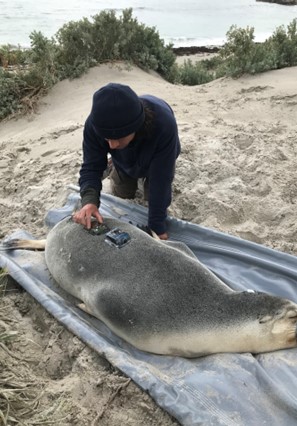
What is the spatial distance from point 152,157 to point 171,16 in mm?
19091

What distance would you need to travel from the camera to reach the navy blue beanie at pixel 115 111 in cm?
304

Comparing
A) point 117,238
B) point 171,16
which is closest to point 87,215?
point 117,238

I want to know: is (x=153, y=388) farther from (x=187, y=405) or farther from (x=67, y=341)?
(x=67, y=341)

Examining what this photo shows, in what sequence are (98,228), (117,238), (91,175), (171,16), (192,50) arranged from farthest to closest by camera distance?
(171,16) → (192,50) → (91,175) → (98,228) → (117,238)

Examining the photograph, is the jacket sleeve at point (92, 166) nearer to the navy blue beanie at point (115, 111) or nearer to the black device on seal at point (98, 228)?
the black device on seal at point (98, 228)

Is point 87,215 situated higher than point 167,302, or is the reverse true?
point 87,215

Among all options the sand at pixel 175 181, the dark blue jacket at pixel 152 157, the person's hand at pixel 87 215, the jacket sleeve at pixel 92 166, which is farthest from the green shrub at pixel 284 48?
the person's hand at pixel 87 215

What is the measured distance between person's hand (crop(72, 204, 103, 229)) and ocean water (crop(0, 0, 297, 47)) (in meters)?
11.7

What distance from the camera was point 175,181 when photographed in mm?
4750

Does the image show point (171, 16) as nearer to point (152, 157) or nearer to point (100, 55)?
point (100, 55)

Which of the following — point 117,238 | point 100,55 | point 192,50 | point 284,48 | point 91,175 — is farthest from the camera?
point 192,50

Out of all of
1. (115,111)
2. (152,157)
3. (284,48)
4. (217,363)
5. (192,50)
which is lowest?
(217,363)

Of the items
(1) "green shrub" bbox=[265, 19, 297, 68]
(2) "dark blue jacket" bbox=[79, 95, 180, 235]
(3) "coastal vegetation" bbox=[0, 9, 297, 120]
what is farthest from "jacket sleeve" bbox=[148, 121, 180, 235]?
(1) "green shrub" bbox=[265, 19, 297, 68]

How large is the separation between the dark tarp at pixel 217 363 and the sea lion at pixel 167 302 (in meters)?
0.09
